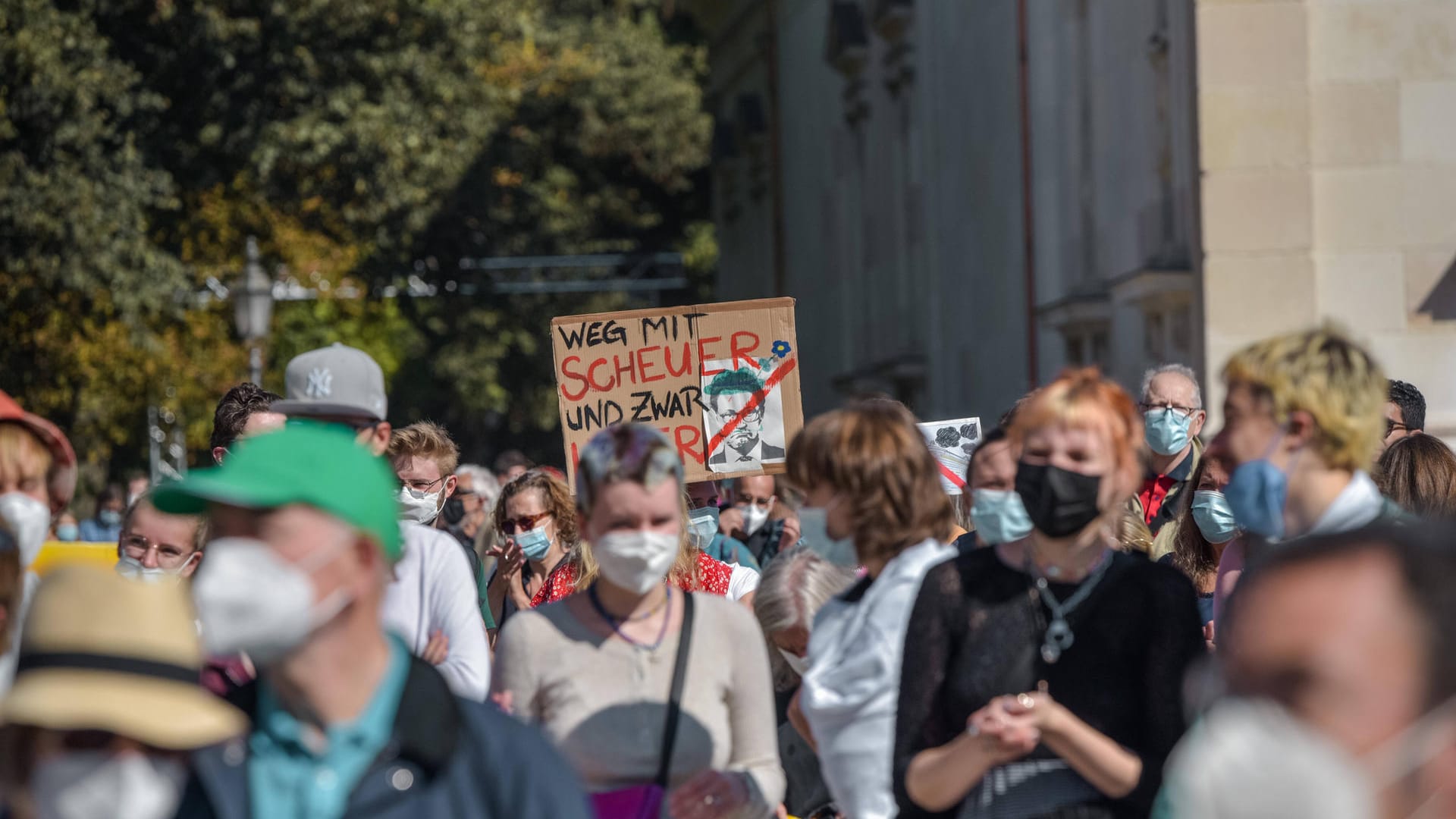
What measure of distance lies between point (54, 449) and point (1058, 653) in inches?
80.5

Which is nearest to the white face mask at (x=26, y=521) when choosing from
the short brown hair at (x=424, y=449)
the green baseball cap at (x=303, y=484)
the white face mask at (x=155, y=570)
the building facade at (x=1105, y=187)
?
the green baseball cap at (x=303, y=484)

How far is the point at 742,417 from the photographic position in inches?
296

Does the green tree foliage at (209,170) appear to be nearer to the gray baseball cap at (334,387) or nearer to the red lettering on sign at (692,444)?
the red lettering on sign at (692,444)

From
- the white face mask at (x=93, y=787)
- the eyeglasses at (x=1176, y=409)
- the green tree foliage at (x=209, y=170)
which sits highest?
the green tree foliage at (x=209, y=170)

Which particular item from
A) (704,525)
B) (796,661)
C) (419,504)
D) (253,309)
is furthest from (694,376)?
(253,309)

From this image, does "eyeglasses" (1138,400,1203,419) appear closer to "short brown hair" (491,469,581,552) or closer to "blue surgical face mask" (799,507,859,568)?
"short brown hair" (491,469,581,552)

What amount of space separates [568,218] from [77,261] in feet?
58.6

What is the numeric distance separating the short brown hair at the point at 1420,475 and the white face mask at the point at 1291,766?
3444 mm

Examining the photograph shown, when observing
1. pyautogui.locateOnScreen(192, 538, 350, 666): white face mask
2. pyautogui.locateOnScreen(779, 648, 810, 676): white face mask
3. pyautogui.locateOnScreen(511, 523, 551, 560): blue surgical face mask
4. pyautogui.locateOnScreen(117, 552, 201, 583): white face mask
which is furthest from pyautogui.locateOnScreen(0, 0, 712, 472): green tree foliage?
pyautogui.locateOnScreen(192, 538, 350, 666): white face mask

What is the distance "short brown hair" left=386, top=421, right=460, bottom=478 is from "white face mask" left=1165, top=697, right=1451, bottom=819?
4897 mm

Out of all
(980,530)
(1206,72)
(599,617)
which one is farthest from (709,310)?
(1206,72)

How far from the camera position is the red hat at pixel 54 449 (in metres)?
3.87

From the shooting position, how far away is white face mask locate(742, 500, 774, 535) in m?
11.2

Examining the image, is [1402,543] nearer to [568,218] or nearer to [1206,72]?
[1206,72]
